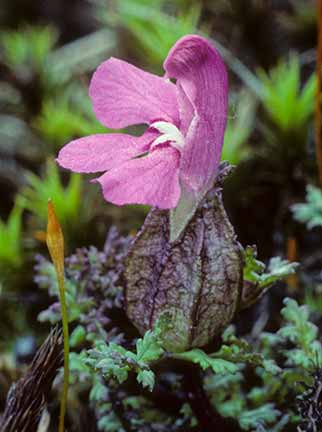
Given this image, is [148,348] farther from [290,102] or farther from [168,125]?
[290,102]

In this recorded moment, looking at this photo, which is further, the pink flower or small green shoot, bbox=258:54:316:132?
small green shoot, bbox=258:54:316:132

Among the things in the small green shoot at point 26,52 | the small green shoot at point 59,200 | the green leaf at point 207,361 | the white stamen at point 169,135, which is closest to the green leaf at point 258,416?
the green leaf at point 207,361

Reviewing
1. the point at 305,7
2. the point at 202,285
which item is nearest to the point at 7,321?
the point at 202,285

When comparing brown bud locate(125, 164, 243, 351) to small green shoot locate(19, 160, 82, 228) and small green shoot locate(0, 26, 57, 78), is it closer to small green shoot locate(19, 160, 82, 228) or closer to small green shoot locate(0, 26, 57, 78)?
small green shoot locate(19, 160, 82, 228)

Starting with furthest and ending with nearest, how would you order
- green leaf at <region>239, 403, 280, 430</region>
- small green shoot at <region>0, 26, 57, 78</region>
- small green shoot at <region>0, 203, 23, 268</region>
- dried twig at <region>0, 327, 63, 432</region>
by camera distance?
small green shoot at <region>0, 26, 57, 78</region> < small green shoot at <region>0, 203, 23, 268</region> < green leaf at <region>239, 403, 280, 430</region> < dried twig at <region>0, 327, 63, 432</region>

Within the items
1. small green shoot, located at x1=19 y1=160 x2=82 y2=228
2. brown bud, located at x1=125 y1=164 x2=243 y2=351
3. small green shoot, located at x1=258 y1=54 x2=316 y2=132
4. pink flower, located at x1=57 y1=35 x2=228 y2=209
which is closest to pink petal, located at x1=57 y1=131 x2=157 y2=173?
→ pink flower, located at x1=57 y1=35 x2=228 y2=209

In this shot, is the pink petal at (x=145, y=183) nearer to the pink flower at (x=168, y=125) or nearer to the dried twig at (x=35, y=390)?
the pink flower at (x=168, y=125)

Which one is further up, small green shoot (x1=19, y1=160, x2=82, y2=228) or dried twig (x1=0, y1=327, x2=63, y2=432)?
small green shoot (x1=19, y1=160, x2=82, y2=228)
